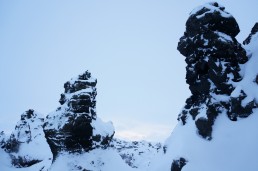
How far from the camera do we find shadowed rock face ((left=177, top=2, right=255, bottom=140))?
64.8 ft

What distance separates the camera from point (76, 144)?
1145 inches

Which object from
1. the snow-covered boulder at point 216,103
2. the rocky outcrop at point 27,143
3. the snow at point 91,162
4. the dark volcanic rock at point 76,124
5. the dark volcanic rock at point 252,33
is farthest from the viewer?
the rocky outcrop at point 27,143

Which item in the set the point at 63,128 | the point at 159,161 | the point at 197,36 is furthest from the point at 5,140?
the point at 197,36

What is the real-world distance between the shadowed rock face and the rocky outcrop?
128 ft

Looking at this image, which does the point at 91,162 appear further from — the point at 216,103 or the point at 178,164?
the point at 216,103

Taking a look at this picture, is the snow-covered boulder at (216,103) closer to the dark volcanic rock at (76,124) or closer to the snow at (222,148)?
the snow at (222,148)

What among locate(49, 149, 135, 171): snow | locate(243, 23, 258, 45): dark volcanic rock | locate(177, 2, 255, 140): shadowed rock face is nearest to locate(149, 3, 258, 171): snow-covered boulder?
locate(177, 2, 255, 140): shadowed rock face

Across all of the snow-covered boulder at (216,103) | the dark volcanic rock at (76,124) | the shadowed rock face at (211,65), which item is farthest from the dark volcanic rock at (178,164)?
the dark volcanic rock at (76,124)

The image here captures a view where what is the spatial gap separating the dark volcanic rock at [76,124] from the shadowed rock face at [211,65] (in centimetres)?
1104

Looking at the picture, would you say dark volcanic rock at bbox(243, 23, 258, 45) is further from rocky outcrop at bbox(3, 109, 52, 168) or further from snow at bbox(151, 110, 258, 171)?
rocky outcrop at bbox(3, 109, 52, 168)

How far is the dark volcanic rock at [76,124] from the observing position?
28812 mm

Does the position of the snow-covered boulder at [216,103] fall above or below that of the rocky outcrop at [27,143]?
above

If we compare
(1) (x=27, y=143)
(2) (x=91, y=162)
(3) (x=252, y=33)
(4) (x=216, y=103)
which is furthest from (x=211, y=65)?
(1) (x=27, y=143)

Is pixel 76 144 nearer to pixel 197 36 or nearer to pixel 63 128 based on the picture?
pixel 63 128
